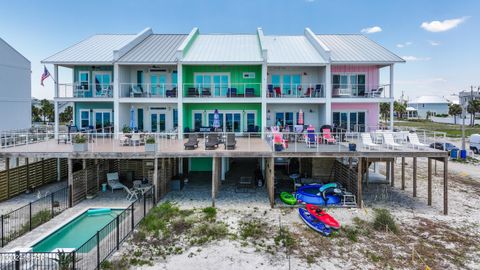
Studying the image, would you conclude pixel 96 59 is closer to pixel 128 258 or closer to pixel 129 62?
pixel 129 62

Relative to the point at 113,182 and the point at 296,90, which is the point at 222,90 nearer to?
the point at 296,90

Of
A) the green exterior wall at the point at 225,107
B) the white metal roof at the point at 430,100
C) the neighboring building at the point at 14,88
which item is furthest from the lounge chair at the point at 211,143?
the white metal roof at the point at 430,100

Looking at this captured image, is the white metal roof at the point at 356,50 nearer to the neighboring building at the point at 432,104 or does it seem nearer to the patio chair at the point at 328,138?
the patio chair at the point at 328,138

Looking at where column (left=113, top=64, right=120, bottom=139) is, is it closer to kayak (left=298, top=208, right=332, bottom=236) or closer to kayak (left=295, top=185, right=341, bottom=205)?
kayak (left=295, top=185, right=341, bottom=205)

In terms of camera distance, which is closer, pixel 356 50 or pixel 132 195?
pixel 132 195

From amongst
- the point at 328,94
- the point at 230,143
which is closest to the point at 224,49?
the point at 328,94

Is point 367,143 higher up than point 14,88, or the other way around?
point 14,88

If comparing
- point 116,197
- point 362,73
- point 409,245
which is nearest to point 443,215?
point 409,245
